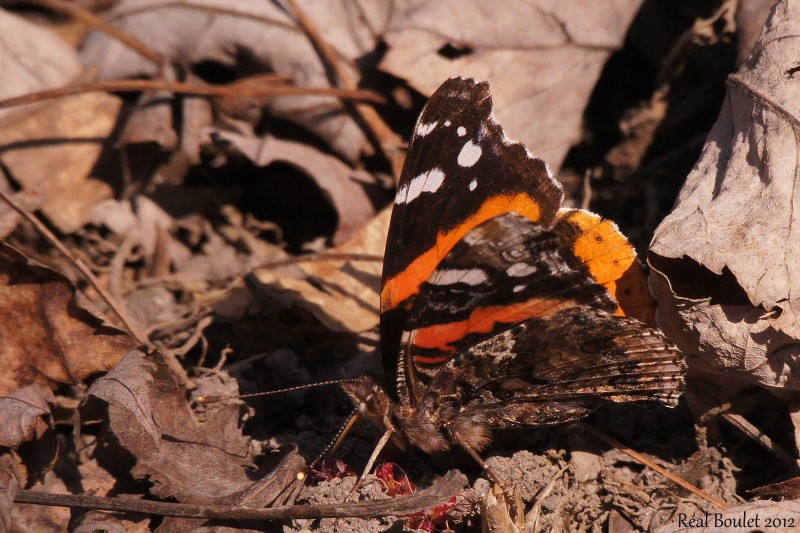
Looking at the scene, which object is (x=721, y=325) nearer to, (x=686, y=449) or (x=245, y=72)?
(x=686, y=449)

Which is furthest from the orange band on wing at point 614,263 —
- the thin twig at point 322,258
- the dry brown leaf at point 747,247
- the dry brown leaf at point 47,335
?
the dry brown leaf at point 47,335

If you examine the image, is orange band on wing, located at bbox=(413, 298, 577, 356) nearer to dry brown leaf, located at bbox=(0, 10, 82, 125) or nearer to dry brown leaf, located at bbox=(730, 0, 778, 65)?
dry brown leaf, located at bbox=(730, 0, 778, 65)

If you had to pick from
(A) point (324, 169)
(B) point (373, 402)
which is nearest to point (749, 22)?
(A) point (324, 169)

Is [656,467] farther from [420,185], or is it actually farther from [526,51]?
[526,51]

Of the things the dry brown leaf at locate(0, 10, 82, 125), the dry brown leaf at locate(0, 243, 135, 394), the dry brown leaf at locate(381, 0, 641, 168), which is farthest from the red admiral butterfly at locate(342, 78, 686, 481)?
the dry brown leaf at locate(0, 10, 82, 125)

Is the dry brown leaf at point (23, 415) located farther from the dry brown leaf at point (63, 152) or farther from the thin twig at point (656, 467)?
the thin twig at point (656, 467)

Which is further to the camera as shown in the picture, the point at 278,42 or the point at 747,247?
the point at 278,42
